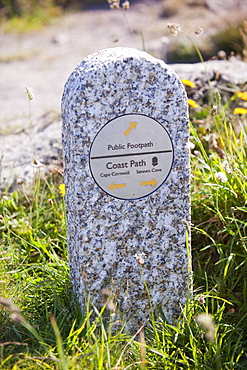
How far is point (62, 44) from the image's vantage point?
35.7 ft

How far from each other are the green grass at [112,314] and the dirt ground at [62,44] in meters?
2.10

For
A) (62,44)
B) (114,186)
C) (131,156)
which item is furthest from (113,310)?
(62,44)

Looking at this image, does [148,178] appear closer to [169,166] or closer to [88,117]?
[169,166]

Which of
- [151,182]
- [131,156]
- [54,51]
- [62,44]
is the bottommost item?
[151,182]

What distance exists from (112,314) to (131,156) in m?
0.70

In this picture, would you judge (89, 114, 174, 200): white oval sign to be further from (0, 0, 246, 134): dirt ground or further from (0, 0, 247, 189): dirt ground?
(0, 0, 246, 134): dirt ground

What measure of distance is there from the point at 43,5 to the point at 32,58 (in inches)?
218

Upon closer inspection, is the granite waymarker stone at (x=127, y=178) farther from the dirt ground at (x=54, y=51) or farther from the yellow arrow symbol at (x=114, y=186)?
the dirt ground at (x=54, y=51)

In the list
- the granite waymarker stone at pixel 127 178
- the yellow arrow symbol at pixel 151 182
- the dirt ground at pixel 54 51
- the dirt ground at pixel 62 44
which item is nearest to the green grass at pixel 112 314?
the granite waymarker stone at pixel 127 178

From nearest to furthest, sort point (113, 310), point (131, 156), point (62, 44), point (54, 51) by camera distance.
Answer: point (113, 310) → point (131, 156) → point (54, 51) → point (62, 44)

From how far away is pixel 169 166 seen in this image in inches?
78.6

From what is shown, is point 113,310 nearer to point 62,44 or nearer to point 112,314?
point 112,314

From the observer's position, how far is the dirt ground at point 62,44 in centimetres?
624

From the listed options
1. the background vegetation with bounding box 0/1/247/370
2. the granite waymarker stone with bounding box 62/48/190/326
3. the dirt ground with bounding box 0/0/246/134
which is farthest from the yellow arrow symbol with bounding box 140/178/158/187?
the dirt ground with bounding box 0/0/246/134
